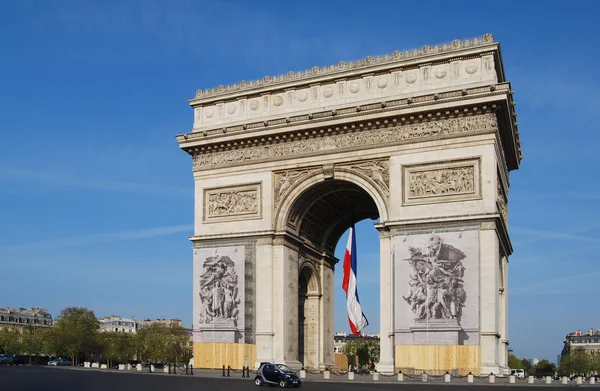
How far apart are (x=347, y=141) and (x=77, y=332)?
62360 millimetres

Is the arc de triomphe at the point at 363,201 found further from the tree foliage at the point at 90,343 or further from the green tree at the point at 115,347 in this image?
the green tree at the point at 115,347

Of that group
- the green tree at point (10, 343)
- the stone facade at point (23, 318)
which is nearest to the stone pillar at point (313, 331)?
the green tree at point (10, 343)

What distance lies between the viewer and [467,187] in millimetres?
33562

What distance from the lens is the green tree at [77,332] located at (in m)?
88.2

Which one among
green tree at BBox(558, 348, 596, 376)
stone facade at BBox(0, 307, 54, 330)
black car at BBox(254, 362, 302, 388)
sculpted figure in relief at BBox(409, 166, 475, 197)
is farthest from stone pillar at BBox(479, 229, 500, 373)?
stone facade at BBox(0, 307, 54, 330)

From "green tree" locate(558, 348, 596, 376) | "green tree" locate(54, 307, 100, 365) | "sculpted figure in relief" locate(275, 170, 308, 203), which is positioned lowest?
"green tree" locate(558, 348, 596, 376)

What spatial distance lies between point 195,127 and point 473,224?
16.3 metres

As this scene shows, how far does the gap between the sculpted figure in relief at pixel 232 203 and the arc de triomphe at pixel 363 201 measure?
2.5 inches

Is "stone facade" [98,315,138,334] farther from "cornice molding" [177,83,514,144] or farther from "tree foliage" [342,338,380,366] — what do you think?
"cornice molding" [177,83,514,144]

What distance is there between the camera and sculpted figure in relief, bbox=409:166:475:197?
33.6 meters

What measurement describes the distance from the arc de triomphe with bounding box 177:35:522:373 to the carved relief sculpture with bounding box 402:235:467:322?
0.06 m

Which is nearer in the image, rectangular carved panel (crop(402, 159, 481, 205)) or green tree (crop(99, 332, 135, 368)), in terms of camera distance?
→ rectangular carved panel (crop(402, 159, 481, 205))

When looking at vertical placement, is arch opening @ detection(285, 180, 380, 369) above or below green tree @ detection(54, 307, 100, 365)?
above

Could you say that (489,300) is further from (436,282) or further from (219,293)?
(219,293)
